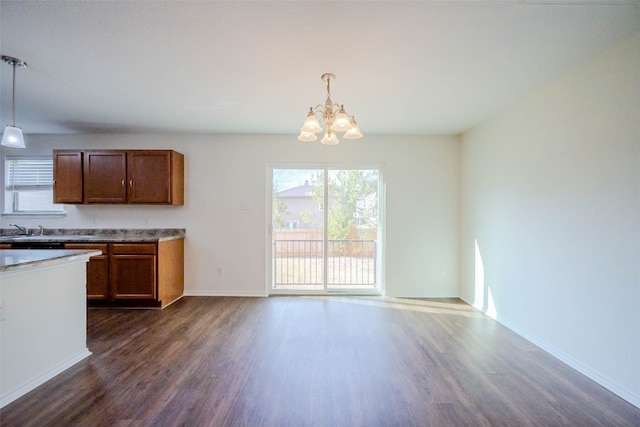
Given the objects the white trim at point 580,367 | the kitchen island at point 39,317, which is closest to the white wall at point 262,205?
the white trim at point 580,367

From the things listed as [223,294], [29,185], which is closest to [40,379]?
[223,294]

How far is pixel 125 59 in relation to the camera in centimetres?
234

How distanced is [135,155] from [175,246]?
1354mm

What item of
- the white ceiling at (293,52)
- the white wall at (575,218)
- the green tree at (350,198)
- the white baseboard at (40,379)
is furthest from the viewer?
the green tree at (350,198)

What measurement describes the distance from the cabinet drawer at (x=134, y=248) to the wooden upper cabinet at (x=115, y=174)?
670 millimetres

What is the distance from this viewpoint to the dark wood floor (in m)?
1.86

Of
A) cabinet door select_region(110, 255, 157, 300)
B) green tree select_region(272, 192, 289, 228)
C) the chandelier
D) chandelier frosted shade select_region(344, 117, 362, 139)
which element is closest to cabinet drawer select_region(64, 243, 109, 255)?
cabinet door select_region(110, 255, 157, 300)

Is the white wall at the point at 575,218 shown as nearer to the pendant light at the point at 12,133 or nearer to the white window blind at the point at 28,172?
the pendant light at the point at 12,133

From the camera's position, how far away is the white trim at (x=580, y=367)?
2043 millimetres

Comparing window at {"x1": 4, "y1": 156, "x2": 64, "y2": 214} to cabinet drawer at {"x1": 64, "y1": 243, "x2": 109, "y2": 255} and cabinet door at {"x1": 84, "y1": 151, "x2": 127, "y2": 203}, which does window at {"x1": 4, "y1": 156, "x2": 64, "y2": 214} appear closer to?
cabinet door at {"x1": 84, "y1": 151, "x2": 127, "y2": 203}

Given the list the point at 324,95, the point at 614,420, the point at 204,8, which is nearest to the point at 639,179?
the point at 614,420

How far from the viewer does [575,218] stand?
2498 mm

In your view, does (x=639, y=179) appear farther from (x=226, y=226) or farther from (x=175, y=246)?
(x=175, y=246)

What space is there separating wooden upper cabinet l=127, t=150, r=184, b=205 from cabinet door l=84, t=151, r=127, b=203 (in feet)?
0.32
